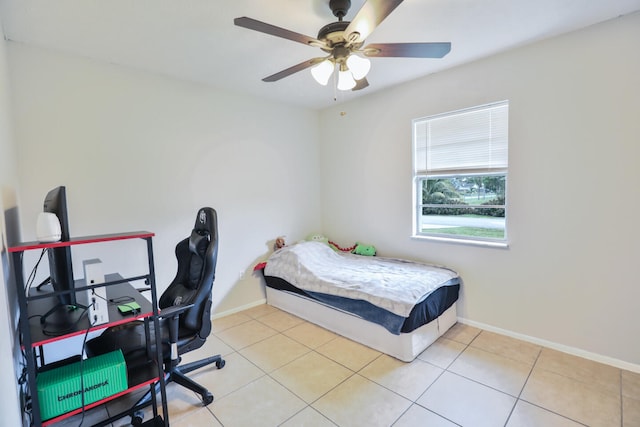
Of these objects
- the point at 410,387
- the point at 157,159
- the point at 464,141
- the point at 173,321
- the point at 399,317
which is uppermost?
the point at 464,141

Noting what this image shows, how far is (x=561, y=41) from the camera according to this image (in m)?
2.34

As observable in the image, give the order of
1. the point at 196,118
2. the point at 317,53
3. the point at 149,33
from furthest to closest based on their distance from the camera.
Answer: the point at 196,118, the point at 317,53, the point at 149,33

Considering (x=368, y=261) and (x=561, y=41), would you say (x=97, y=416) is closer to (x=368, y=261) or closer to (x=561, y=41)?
(x=368, y=261)

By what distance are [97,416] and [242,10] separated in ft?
A: 8.96

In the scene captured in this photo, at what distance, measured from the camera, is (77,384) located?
1.43 m

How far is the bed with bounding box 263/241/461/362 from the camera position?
2408 mm

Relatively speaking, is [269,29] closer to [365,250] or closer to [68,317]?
[68,317]

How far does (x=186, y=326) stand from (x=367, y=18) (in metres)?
2.10

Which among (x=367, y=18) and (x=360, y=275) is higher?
(x=367, y=18)

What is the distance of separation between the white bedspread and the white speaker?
206cm

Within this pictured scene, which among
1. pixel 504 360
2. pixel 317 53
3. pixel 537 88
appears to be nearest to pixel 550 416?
pixel 504 360

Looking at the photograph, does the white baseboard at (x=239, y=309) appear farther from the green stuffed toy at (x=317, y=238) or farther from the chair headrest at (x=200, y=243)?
the chair headrest at (x=200, y=243)

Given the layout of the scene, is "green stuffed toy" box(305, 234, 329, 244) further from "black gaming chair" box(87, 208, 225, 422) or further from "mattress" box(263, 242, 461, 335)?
"black gaming chair" box(87, 208, 225, 422)

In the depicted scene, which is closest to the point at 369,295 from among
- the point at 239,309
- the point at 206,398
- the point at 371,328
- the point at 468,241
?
the point at 371,328
